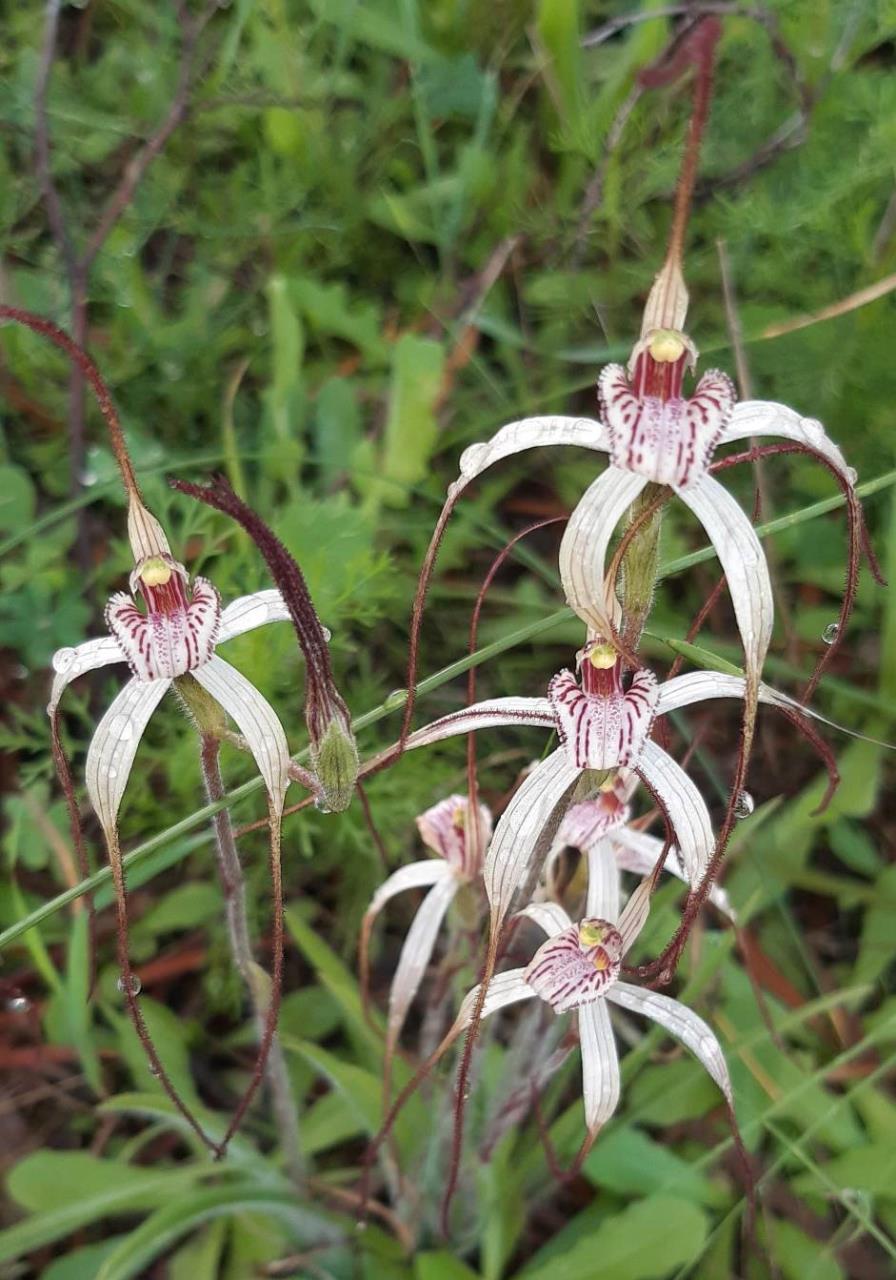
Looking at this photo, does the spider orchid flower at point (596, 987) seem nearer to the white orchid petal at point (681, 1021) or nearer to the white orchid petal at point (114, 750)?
the white orchid petal at point (681, 1021)

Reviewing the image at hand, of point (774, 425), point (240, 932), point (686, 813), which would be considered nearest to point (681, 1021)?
point (686, 813)

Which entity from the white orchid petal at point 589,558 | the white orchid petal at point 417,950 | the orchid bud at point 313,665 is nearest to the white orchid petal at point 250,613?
the orchid bud at point 313,665

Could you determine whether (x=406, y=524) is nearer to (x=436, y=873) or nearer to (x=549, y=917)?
(x=436, y=873)

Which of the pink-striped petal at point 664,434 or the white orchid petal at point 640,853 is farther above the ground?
the pink-striped petal at point 664,434

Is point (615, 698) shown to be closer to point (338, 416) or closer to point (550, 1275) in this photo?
point (550, 1275)

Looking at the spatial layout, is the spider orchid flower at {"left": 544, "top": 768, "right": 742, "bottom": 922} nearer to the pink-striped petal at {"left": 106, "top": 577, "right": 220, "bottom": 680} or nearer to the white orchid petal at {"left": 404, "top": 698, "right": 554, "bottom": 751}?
the white orchid petal at {"left": 404, "top": 698, "right": 554, "bottom": 751}

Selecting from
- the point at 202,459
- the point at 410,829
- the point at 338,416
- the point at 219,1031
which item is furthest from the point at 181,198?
the point at 219,1031

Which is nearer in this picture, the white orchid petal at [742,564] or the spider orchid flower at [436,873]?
the white orchid petal at [742,564]

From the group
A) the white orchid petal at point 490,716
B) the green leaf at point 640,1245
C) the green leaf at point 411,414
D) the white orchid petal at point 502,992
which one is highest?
the green leaf at point 411,414

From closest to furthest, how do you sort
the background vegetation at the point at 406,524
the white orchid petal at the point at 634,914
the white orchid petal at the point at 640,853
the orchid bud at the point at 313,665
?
the orchid bud at the point at 313,665 < the white orchid petal at the point at 634,914 < the white orchid petal at the point at 640,853 < the background vegetation at the point at 406,524
